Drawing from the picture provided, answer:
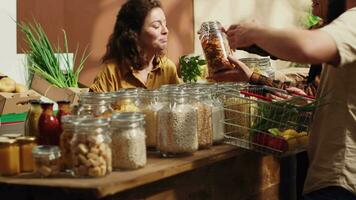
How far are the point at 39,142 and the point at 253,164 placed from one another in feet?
2.92

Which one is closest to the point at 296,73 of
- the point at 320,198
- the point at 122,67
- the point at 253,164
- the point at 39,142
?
the point at 122,67

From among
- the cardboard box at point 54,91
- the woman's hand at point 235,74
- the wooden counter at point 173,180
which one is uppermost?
the woman's hand at point 235,74

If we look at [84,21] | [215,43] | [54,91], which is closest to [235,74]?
[215,43]

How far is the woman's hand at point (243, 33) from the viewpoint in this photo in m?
1.66

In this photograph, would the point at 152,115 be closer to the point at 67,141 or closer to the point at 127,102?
the point at 127,102

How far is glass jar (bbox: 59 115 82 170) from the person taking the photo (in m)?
1.47

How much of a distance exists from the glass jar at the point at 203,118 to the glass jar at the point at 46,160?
556 mm

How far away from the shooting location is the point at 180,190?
1.69m

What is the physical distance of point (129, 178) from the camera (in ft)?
4.61

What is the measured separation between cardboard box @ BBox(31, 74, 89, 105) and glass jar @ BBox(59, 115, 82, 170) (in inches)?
57.4

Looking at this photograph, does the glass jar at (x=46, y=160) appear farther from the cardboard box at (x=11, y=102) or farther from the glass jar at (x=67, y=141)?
the cardboard box at (x=11, y=102)

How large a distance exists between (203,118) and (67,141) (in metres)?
0.54

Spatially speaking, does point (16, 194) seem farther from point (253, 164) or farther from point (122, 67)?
point (122, 67)

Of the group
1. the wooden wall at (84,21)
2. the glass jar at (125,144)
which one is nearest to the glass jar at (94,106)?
the glass jar at (125,144)
